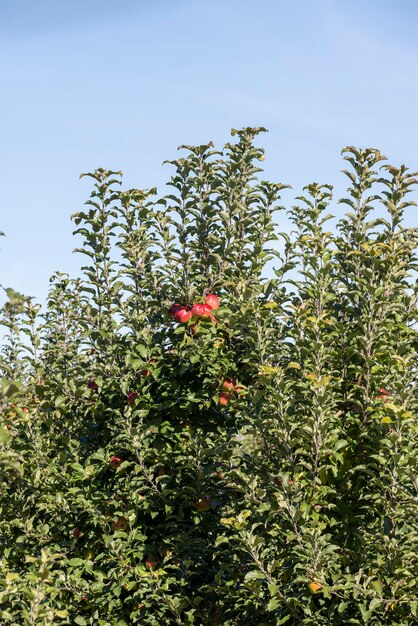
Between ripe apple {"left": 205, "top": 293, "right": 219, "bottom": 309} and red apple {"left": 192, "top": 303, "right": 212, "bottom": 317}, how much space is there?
7 centimetres

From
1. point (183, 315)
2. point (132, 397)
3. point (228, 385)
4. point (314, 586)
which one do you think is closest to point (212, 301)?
point (183, 315)

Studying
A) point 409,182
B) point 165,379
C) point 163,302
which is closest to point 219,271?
point 163,302

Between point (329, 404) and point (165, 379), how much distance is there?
2.02 m

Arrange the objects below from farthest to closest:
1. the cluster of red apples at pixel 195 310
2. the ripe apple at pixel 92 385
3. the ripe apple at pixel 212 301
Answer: the ripe apple at pixel 92 385 < the ripe apple at pixel 212 301 < the cluster of red apples at pixel 195 310

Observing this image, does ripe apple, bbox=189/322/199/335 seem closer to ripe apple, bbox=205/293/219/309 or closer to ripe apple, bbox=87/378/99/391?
ripe apple, bbox=205/293/219/309

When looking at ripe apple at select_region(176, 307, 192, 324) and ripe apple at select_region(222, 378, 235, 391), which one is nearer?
ripe apple at select_region(222, 378, 235, 391)

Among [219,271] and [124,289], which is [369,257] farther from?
[124,289]

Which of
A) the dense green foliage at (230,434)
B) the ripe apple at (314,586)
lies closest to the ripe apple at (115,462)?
the dense green foliage at (230,434)

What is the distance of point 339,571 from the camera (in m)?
6.76

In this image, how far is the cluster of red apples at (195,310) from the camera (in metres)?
8.28

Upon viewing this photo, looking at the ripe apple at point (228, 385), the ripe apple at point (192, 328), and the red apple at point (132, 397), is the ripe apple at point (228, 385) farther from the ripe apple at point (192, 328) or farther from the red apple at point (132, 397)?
the red apple at point (132, 397)

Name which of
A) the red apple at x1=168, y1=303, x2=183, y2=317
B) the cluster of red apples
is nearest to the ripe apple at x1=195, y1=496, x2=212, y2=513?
the cluster of red apples

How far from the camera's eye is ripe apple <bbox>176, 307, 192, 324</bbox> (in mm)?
8344

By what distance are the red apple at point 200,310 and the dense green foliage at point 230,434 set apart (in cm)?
6
